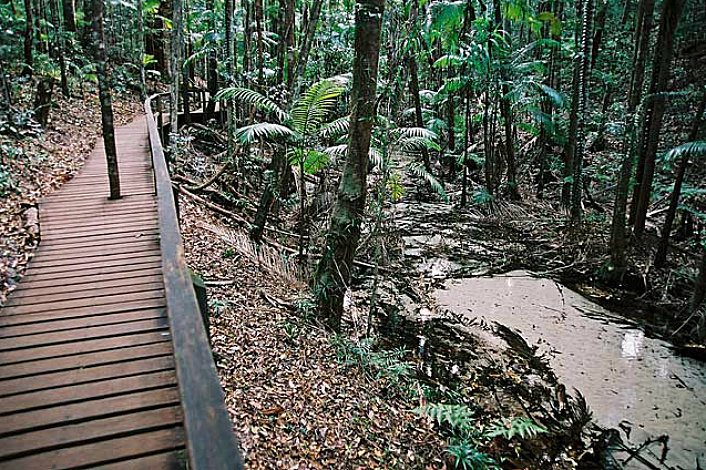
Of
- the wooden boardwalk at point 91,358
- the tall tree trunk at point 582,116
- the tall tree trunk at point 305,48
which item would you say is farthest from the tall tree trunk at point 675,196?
the wooden boardwalk at point 91,358

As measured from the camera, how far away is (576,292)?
7.74 meters

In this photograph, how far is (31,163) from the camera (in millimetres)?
8117

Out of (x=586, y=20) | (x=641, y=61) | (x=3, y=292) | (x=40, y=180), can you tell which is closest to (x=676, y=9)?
(x=641, y=61)

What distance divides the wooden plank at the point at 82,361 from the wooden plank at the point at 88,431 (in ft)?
2.08

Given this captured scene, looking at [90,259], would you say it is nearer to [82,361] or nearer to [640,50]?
[82,361]

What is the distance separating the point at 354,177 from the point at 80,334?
3334mm

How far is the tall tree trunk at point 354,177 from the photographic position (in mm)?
5301

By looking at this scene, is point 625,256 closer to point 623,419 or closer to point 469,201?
point 623,419

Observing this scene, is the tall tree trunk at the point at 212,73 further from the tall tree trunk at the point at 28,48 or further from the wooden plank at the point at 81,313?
the wooden plank at the point at 81,313

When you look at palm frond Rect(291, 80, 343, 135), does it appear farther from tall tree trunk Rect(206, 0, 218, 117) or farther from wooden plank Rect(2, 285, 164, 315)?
tall tree trunk Rect(206, 0, 218, 117)

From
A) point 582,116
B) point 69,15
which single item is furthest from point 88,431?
point 69,15


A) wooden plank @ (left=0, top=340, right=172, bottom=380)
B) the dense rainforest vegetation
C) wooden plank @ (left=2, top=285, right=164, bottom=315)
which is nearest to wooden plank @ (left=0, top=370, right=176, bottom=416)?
wooden plank @ (left=0, top=340, right=172, bottom=380)

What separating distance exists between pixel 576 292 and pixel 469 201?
5338 mm

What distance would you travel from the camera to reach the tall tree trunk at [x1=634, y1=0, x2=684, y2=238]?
700 cm
